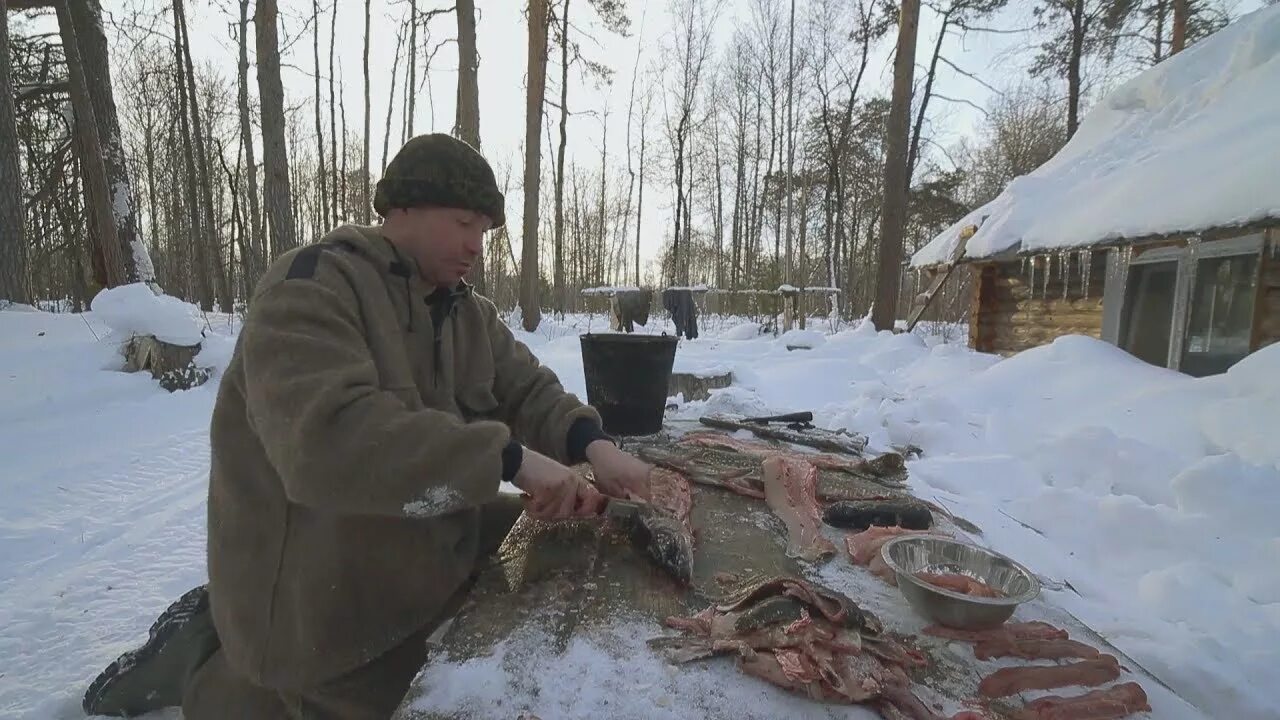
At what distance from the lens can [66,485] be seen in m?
3.52

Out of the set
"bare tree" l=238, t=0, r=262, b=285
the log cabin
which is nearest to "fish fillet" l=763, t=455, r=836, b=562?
the log cabin

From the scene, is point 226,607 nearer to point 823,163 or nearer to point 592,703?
point 592,703

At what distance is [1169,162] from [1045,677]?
6.94 meters

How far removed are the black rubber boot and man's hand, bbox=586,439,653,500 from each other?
119cm

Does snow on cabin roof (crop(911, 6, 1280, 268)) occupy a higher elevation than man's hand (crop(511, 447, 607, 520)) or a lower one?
higher

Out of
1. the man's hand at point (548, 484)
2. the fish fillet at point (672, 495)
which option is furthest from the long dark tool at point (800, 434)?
the man's hand at point (548, 484)

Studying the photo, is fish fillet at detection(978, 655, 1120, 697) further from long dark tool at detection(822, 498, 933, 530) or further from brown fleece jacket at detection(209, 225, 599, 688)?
brown fleece jacket at detection(209, 225, 599, 688)

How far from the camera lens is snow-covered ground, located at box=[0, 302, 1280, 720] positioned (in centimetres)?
220

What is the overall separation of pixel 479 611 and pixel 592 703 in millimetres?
429

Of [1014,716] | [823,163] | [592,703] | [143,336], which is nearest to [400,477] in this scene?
[592,703]

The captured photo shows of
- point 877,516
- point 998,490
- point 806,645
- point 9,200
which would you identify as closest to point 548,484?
point 806,645

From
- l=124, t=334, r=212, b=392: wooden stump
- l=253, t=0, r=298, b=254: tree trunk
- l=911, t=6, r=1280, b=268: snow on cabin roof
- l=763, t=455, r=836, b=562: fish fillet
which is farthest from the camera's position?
l=253, t=0, r=298, b=254: tree trunk

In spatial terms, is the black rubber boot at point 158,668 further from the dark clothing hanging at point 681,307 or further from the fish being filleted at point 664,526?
the dark clothing hanging at point 681,307

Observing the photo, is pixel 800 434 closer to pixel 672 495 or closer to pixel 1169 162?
pixel 672 495
